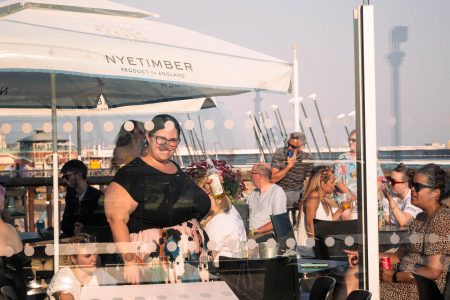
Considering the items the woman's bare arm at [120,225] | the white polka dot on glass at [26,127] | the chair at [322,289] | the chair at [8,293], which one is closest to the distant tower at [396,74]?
the chair at [322,289]

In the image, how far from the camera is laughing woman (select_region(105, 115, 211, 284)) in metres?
4.79

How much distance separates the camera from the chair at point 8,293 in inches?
166

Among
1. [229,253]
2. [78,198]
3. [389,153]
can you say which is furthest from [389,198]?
[78,198]

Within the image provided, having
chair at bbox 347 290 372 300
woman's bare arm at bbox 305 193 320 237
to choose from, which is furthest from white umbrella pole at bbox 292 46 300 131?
chair at bbox 347 290 372 300

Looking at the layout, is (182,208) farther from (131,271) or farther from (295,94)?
(295,94)

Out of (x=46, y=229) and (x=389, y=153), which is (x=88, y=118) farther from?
(x=389, y=153)

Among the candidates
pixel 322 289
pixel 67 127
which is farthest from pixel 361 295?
pixel 67 127

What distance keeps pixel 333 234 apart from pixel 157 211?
40.2 inches

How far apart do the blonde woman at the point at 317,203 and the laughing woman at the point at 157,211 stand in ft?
1.82

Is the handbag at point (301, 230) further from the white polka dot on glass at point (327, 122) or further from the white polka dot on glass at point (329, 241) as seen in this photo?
the white polka dot on glass at point (327, 122)

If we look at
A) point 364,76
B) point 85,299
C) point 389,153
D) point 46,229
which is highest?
point 364,76

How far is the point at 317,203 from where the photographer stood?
501cm

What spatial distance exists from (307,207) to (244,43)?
3.21 feet

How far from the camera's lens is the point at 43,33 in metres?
4.53
